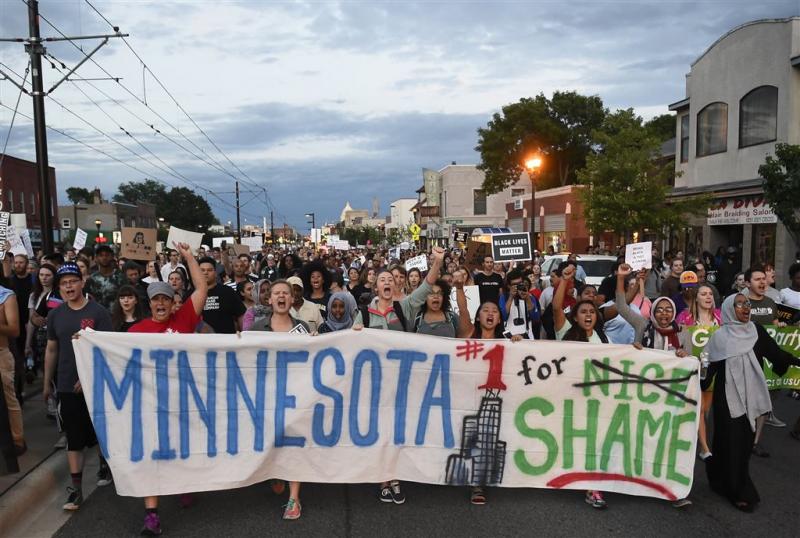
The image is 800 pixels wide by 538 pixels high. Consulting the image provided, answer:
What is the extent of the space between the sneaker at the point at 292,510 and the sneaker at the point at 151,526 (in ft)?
2.76

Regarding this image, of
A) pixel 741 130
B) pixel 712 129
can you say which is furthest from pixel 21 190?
pixel 741 130

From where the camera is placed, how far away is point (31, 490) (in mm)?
5008

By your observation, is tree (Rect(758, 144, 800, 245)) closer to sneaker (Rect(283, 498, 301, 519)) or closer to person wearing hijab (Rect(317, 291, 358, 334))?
person wearing hijab (Rect(317, 291, 358, 334))

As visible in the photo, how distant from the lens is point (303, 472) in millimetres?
4824

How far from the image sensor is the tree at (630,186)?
22.3 m

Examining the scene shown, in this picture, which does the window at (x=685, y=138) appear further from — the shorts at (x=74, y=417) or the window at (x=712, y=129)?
the shorts at (x=74, y=417)

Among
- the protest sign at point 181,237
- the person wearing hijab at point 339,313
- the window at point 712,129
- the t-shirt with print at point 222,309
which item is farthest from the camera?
the window at point 712,129

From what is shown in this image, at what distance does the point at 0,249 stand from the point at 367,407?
19.9 ft

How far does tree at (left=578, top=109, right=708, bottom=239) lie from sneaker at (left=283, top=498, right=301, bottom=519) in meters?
19.6

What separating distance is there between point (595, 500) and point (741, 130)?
2105 cm

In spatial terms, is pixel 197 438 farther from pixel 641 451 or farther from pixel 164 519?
pixel 641 451

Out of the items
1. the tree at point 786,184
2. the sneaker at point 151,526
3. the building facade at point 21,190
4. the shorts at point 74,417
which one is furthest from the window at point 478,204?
the sneaker at point 151,526

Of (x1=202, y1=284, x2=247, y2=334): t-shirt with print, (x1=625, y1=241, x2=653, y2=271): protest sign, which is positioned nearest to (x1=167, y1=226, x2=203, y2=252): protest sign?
(x1=202, y1=284, x2=247, y2=334): t-shirt with print

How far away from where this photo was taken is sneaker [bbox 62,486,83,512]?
483 centimetres
